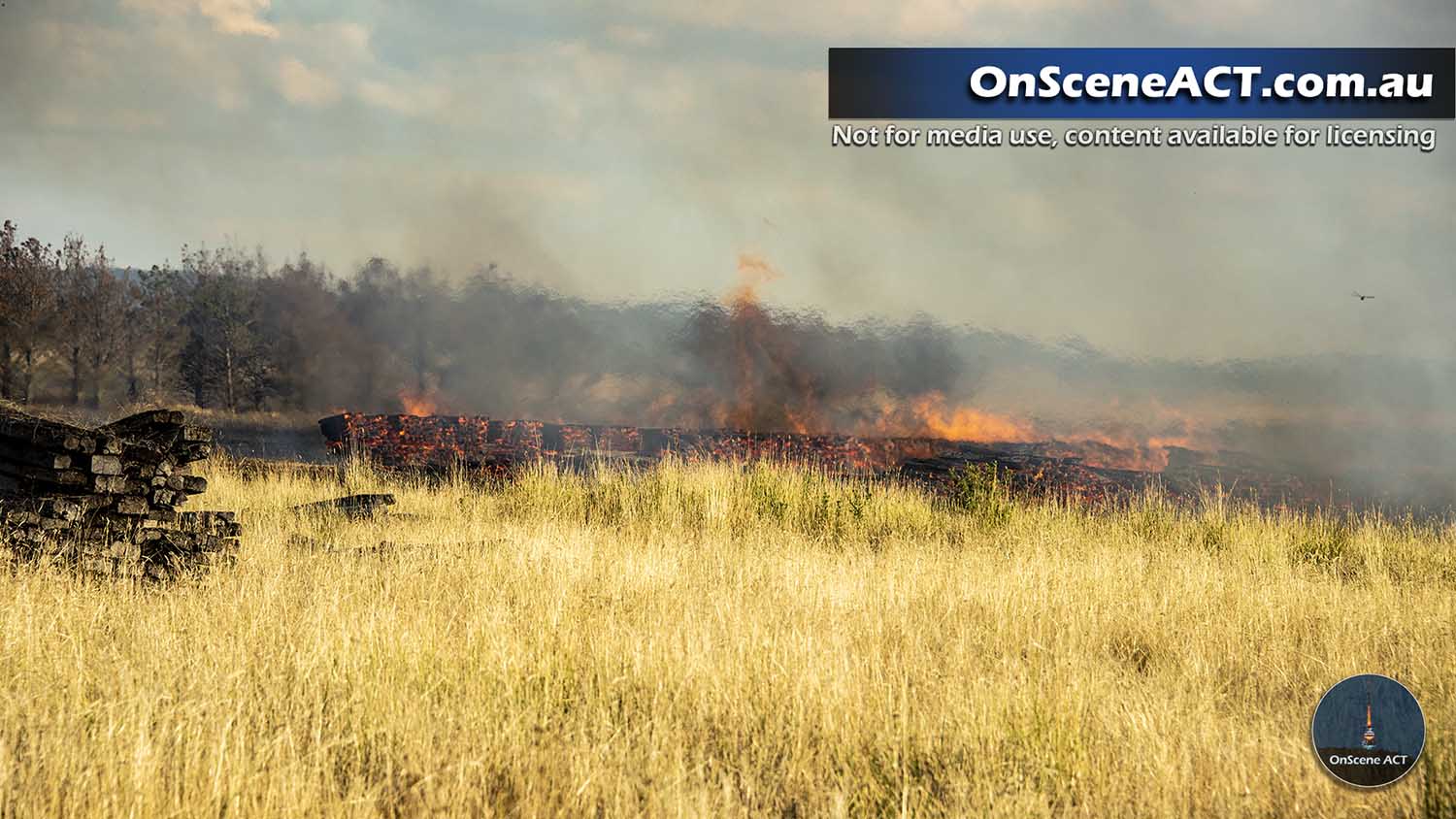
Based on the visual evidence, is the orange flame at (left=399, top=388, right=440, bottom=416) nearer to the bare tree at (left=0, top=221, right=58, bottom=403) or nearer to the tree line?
the tree line

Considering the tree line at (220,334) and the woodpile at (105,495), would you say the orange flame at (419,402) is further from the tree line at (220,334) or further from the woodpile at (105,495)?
the woodpile at (105,495)

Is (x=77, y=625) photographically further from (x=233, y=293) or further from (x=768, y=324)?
(x=233, y=293)

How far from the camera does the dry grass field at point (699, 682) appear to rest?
4.32 m

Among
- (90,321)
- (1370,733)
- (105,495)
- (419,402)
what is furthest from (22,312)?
(1370,733)

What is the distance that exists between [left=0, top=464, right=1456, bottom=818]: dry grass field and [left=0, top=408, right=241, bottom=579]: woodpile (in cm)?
44

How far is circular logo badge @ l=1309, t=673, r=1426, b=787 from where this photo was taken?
185 inches

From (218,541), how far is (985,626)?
6.57 m

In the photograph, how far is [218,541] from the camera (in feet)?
28.9

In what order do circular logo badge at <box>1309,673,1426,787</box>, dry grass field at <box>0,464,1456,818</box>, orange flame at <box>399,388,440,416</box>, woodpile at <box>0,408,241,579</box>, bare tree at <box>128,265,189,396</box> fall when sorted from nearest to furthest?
dry grass field at <box>0,464,1456,818</box> < circular logo badge at <box>1309,673,1426,787</box> < woodpile at <box>0,408,241,579</box> < orange flame at <box>399,388,440,416</box> < bare tree at <box>128,265,189,396</box>

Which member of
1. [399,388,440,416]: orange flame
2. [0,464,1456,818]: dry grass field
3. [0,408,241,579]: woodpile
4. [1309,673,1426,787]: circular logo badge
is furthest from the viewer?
[399,388,440,416]: orange flame

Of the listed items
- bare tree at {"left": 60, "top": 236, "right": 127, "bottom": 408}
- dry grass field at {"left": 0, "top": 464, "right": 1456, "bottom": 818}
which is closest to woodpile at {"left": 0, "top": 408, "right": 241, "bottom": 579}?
dry grass field at {"left": 0, "top": 464, "right": 1456, "bottom": 818}

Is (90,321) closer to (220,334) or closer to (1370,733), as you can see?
(220,334)

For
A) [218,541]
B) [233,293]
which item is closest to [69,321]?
[233,293]

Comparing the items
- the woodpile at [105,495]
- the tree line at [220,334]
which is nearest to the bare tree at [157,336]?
the tree line at [220,334]
